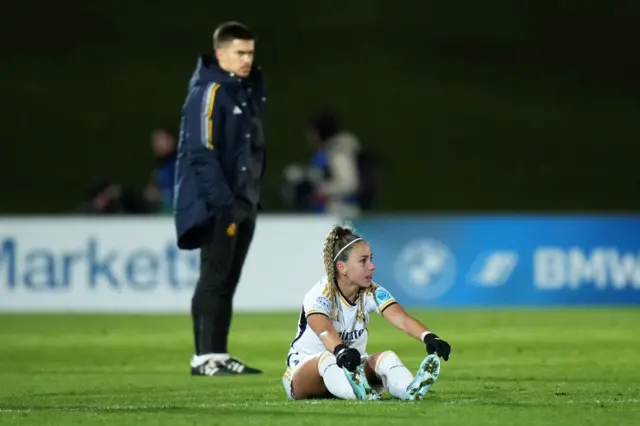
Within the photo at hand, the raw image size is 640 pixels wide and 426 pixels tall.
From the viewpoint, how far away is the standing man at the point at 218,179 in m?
10.1

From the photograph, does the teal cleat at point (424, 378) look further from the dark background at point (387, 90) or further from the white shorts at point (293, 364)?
the dark background at point (387, 90)

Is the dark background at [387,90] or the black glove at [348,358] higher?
the dark background at [387,90]

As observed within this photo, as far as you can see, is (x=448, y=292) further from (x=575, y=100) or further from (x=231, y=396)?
(x=575, y=100)

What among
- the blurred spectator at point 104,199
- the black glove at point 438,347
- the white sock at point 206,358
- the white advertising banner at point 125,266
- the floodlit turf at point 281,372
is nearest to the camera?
the floodlit turf at point 281,372

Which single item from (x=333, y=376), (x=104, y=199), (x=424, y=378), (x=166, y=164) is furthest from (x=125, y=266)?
(x=424, y=378)

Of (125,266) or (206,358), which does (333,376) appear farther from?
(125,266)

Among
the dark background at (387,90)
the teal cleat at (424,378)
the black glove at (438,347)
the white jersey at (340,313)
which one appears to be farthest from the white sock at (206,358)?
the dark background at (387,90)

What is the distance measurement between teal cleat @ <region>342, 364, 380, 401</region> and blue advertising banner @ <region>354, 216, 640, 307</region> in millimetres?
9089

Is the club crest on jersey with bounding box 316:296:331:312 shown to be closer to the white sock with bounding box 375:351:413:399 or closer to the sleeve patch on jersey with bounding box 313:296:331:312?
the sleeve patch on jersey with bounding box 313:296:331:312

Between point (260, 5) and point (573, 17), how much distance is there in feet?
22.3

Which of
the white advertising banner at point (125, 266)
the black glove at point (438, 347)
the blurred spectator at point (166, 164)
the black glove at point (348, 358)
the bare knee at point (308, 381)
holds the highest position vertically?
the blurred spectator at point (166, 164)

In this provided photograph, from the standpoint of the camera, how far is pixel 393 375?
26.6 feet

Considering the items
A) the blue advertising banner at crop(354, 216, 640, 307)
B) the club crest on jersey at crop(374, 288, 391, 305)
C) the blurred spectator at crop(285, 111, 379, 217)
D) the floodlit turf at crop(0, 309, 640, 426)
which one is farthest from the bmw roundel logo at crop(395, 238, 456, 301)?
the club crest on jersey at crop(374, 288, 391, 305)

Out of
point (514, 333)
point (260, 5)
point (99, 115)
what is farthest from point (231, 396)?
point (260, 5)
